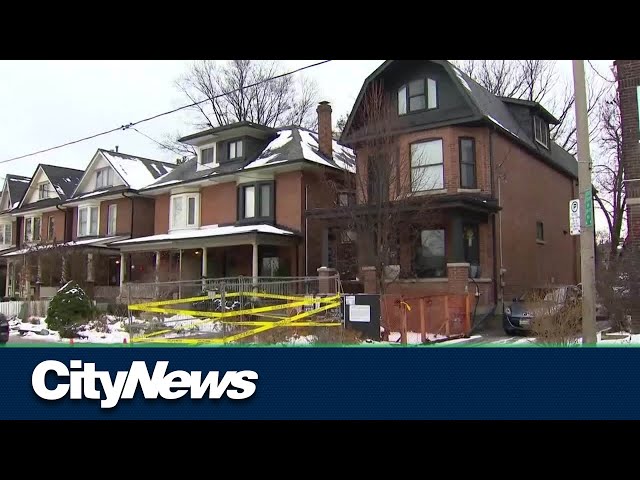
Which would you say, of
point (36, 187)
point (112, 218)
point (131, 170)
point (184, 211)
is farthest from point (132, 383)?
point (36, 187)

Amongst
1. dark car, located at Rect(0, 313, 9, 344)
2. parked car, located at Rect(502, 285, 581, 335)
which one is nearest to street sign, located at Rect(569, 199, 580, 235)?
parked car, located at Rect(502, 285, 581, 335)

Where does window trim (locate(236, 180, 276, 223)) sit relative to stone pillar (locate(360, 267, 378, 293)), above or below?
above

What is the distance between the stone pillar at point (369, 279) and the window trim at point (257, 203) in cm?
685

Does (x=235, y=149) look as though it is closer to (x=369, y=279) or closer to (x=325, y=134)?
(x=325, y=134)

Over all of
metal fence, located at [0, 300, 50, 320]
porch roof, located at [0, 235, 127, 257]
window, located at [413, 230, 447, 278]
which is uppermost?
porch roof, located at [0, 235, 127, 257]

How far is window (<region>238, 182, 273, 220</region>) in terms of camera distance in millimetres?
24328

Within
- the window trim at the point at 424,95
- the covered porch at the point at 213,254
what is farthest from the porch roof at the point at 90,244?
the window trim at the point at 424,95

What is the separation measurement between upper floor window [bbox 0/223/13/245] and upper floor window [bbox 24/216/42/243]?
9.48ft

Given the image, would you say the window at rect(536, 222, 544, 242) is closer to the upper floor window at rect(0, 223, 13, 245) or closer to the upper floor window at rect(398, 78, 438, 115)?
the upper floor window at rect(398, 78, 438, 115)

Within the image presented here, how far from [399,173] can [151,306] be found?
8.46 metres

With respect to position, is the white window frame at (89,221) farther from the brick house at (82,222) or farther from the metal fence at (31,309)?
the metal fence at (31,309)

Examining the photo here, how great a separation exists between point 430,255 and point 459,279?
1956mm
